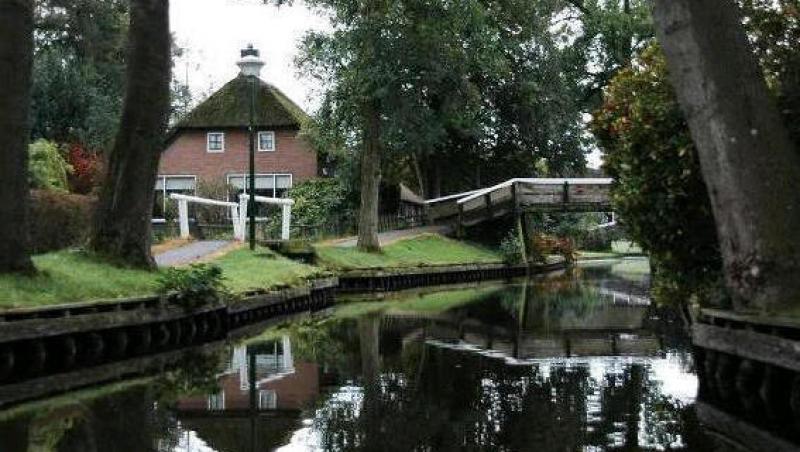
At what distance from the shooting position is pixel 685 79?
1127 cm

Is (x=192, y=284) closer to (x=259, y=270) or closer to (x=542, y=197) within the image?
(x=259, y=270)

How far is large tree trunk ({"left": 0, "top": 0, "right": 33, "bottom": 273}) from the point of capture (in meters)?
14.4

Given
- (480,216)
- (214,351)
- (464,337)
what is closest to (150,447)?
(214,351)

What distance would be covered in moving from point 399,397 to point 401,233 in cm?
3561

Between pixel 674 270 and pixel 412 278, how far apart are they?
22664 mm

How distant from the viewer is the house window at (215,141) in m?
54.7

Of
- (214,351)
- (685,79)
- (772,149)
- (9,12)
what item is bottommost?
(214,351)

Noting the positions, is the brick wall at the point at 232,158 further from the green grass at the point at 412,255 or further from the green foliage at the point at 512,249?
the green foliage at the point at 512,249

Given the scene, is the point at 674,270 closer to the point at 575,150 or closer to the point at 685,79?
the point at 685,79

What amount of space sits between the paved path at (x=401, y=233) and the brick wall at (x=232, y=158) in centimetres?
868

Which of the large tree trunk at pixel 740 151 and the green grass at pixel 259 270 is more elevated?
the large tree trunk at pixel 740 151

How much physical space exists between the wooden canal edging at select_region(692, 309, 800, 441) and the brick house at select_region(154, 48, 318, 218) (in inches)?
1675

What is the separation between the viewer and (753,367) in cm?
1092

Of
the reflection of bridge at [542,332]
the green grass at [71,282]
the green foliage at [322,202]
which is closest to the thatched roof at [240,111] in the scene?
the green foliage at [322,202]
